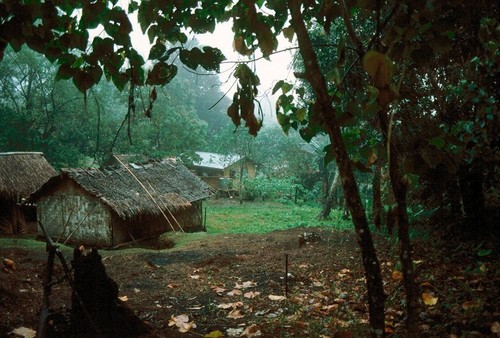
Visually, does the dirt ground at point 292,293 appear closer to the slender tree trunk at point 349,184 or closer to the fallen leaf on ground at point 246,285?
the fallen leaf on ground at point 246,285

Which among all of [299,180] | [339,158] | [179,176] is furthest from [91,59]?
[299,180]

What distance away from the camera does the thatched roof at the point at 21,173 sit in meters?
18.0

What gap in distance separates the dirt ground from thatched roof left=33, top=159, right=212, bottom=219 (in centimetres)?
599

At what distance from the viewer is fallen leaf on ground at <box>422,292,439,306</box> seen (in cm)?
369

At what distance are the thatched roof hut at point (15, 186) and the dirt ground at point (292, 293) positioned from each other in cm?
1174

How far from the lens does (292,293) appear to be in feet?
18.1

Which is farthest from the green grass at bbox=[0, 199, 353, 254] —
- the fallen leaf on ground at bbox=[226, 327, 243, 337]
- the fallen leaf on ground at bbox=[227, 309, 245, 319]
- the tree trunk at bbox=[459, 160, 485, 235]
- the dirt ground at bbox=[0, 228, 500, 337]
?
the fallen leaf on ground at bbox=[226, 327, 243, 337]

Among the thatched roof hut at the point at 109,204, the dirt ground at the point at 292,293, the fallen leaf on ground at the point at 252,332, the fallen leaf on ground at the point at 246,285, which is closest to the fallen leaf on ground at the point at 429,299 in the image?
the dirt ground at the point at 292,293

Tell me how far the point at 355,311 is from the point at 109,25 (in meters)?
3.85

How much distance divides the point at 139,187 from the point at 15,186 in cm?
718

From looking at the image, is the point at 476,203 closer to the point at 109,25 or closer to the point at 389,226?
the point at 389,226

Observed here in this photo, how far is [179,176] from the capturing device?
760 inches

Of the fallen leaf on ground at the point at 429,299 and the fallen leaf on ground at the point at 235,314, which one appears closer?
the fallen leaf on ground at the point at 429,299

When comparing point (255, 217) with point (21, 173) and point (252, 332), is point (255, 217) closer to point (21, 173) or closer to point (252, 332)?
point (21, 173)
